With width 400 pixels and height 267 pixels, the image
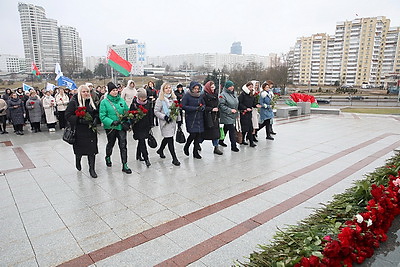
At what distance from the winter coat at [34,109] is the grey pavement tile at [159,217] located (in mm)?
8613

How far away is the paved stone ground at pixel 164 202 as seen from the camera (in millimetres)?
2920

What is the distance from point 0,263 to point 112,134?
306cm

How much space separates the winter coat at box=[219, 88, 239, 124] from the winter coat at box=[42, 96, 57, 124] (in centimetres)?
708

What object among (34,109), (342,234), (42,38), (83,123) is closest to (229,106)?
(83,123)

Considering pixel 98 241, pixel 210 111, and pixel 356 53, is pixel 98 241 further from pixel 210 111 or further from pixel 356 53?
pixel 356 53

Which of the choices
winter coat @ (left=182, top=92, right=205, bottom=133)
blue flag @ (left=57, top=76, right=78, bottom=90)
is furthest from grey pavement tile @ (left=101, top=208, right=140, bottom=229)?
blue flag @ (left=57, top=76, right=78, bottom=90)

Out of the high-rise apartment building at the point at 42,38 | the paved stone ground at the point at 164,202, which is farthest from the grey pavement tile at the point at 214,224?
the high-rise apartment building at the point at 42,38

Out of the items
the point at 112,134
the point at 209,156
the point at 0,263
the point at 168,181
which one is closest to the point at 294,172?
the point at 209,156

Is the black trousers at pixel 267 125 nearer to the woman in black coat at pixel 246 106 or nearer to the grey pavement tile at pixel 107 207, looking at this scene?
the woman in black coat at pixel 246 106

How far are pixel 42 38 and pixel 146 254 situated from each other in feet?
264

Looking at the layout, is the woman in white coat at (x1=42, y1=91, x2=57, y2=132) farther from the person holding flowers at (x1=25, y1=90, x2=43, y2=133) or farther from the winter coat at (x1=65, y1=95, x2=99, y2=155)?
the winter coat at (x1=65, y1=95, x2=99, y2=155)

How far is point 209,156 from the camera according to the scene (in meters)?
6.81

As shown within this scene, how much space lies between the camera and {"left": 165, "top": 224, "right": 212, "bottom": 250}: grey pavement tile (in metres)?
3.07

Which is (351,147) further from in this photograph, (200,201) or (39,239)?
(39,239)
